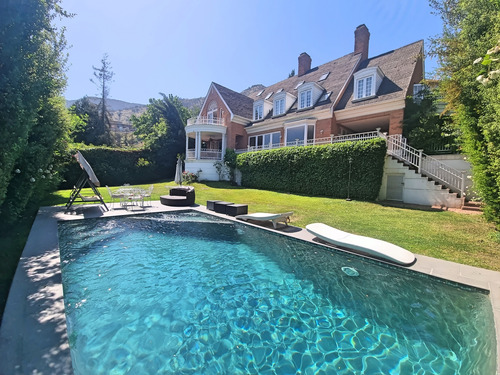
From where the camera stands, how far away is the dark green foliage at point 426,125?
13.8m

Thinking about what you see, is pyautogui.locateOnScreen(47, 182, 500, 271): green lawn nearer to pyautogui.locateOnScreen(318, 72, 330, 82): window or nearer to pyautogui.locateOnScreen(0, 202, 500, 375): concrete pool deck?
pyautogui.locateOnScreen(0, 202, 500, 375): concrete pool deck

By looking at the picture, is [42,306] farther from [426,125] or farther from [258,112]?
[258,112]

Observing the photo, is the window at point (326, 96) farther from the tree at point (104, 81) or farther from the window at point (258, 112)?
the tree at point (104, 81)

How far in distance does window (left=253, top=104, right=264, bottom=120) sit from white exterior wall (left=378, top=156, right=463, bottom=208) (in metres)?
13.9

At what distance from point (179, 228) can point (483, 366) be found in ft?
25.5

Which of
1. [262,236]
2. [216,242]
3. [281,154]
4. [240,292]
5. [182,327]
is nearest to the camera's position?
[182,327]

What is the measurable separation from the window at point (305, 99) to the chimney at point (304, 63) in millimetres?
6554

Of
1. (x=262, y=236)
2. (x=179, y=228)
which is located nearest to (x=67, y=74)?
(x=179, y=228)

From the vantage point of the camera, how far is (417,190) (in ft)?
39.2

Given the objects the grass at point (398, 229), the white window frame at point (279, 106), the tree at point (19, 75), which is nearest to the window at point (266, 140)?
the white window frame at point (279, 106)

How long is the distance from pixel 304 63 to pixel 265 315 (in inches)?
1082

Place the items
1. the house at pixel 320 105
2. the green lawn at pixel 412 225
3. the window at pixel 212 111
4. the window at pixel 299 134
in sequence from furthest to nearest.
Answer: the window at pixel 212 111, the window at pixel 299 134, the house at pixel 320 105, the green lawn at pixel 412 225

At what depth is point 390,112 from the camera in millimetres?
15719

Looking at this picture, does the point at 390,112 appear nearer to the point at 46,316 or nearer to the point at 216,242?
the point at 216,242
